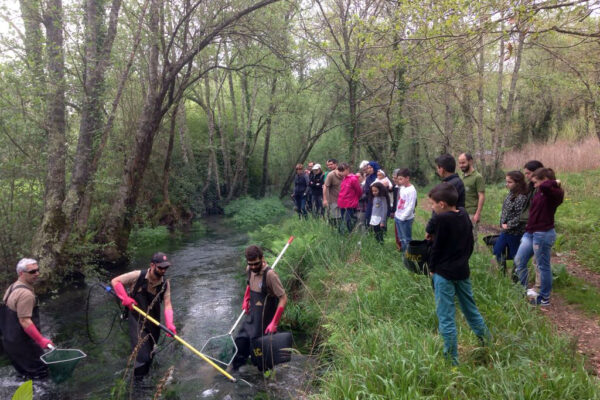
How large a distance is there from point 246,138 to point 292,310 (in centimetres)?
1507

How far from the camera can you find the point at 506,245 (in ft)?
19.0

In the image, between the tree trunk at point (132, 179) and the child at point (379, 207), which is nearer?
the child at point (379, 207)

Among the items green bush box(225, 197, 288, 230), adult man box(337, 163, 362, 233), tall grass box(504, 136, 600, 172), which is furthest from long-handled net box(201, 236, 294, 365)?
tall grass box(504, 136, 600, 172)

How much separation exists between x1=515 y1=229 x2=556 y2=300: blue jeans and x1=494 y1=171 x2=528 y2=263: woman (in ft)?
0.90

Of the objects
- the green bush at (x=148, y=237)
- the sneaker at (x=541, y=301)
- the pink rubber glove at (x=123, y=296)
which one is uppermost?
the pink rubber glove at (x=123, y=296)

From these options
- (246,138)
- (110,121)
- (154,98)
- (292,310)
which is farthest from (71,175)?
(246,138)

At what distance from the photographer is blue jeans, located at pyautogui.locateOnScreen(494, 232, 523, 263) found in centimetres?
562

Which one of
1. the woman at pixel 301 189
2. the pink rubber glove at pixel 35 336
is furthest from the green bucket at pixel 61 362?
the woman at pixel 301 189

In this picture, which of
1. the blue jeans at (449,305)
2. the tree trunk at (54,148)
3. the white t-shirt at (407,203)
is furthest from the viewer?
the tree trunk at (54,148)

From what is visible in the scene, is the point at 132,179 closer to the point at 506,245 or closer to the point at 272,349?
the point at 272,349

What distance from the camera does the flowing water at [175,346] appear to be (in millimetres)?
4902

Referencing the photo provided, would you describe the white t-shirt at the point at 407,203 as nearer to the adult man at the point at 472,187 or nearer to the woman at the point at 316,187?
the adult man at the point at 472,187

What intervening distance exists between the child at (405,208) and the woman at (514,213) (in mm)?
1464

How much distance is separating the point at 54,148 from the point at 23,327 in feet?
15.0
